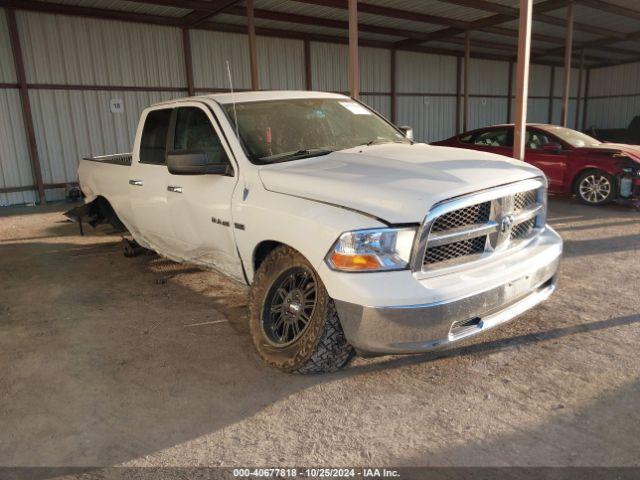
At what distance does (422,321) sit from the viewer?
8.94 feet

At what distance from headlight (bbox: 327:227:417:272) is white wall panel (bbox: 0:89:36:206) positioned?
1138 cm

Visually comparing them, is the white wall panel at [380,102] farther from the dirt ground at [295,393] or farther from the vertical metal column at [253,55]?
the dirt ground at [295,393]

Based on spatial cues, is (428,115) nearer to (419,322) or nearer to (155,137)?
(155,137)

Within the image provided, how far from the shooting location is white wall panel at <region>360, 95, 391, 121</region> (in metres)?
18.0

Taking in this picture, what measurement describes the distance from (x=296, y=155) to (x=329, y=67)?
14.0m

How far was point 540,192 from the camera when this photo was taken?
3645 mm

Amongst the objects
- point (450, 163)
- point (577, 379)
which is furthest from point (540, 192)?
point (577, 379)

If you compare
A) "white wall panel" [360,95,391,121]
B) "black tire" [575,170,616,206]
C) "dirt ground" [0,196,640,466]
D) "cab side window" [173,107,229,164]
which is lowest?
"dirt ground" [0,196,640,466]

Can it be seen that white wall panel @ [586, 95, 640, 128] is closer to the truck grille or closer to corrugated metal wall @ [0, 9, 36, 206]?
corrugated metal wall @ [0, 9, 36, 206]

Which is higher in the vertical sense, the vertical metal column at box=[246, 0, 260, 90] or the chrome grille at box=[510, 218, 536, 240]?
the vertical metal column at box=[246, 0, 260, 90]

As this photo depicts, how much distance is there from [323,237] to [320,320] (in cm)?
52

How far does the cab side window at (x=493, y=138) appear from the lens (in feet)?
33.6

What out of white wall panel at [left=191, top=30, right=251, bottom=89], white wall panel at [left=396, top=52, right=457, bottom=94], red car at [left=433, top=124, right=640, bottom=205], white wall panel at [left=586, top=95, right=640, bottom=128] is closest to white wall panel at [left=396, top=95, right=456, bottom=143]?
white wall panel at [left=396, top=52, right=457, bottom=94]

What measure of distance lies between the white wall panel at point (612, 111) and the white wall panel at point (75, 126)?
24.2m
